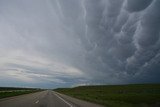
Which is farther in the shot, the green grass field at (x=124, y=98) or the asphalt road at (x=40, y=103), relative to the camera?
the green grass field at (x=124, y=98)

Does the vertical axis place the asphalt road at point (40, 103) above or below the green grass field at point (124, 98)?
below

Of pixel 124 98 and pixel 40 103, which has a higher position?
pixel 124 98

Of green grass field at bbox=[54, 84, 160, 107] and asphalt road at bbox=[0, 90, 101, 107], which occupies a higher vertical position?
green grass field at bbox=[54, 84, 160, 107]

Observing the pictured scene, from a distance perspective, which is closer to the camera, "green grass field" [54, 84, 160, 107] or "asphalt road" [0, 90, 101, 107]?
"asphalt road" [0, 90, 101, 107]

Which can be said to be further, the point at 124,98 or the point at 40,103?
the point at 124,98
